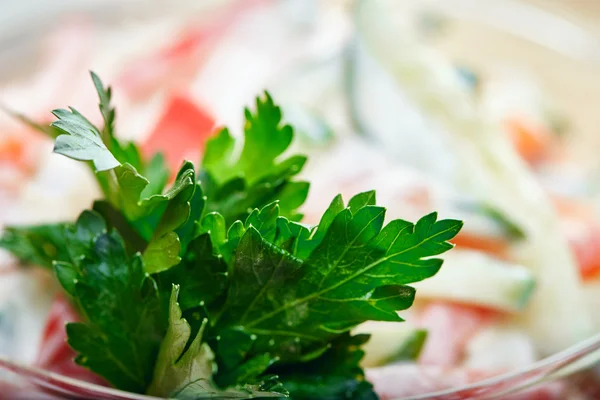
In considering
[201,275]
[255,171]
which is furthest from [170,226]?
[255,171]

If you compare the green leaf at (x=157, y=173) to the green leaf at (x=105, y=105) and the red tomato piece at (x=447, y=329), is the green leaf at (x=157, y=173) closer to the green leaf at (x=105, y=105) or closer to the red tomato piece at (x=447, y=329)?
the green leaf at (x=105, y=105)

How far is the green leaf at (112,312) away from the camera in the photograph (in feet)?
2.00

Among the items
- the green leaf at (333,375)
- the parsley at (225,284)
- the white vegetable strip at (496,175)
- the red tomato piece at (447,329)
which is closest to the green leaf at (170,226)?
the parsley at (225,284)

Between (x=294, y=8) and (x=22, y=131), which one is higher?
(x=294, y=8)

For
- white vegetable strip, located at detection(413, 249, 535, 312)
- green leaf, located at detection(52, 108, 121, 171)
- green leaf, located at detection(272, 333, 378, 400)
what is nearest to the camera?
green leaf, located at detection(52, 108, 121, 171)

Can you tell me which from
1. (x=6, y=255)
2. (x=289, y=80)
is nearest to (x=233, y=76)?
(x=289, y=80)

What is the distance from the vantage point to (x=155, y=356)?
0.63 metres

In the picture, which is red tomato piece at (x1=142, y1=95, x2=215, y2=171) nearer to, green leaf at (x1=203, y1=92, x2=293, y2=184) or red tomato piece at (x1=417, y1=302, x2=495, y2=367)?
green leaf at (x1=203, y1=92, x2=293, y2=184)

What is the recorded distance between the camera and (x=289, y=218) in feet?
2.14

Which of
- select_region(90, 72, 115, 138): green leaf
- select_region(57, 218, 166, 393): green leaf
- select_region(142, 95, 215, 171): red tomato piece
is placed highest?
select_region(142, 95, 215, 171): red tomato piece

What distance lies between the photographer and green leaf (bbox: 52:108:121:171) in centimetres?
51

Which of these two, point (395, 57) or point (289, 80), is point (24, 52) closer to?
point (289, 80)

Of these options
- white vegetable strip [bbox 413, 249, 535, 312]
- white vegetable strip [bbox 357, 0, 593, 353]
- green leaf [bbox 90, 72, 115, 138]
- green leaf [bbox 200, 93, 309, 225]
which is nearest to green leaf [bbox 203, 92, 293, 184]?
green leaf [bbox 200, 93, 309, 225]

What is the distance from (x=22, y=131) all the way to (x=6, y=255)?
0.35m
